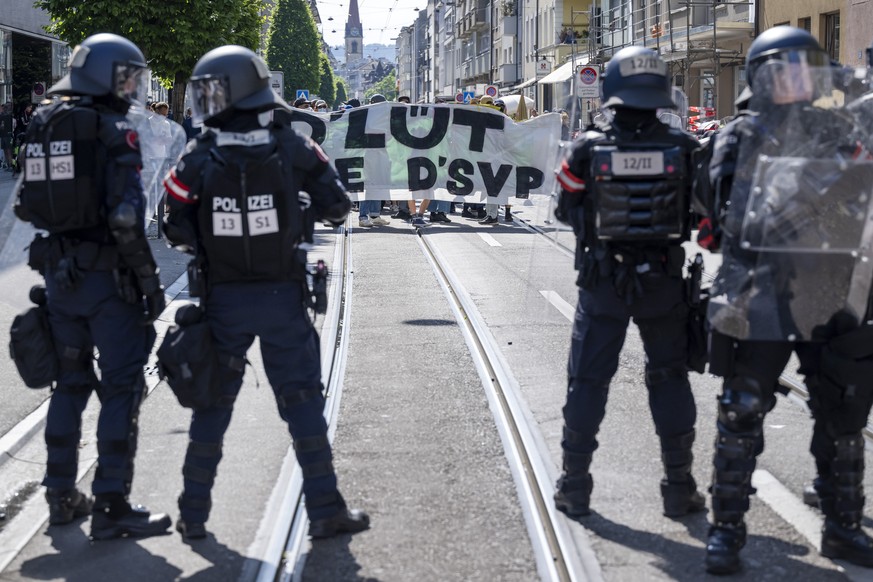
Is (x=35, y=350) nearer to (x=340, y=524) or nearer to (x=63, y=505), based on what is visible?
(x=63, y=505)

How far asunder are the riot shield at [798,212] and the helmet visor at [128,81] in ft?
7.62

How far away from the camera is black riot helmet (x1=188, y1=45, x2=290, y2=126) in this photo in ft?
15.3

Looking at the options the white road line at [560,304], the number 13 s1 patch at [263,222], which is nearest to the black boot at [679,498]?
the number 13 s1 patch at [263,222]

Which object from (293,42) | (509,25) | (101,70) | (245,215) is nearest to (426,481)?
(245,215)

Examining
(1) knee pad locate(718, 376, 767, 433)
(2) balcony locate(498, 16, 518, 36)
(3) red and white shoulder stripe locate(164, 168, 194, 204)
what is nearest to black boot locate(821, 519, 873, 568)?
(1) knee pad locate(718, 376, 767, 433)

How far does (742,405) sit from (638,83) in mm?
1319

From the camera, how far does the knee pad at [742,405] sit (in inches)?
174

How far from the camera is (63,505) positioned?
503 centimetres

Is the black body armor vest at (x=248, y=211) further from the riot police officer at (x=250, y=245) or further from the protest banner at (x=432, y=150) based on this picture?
the protest banner at (x=432, y=150)

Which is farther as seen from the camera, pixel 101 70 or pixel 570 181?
pixel 570 181

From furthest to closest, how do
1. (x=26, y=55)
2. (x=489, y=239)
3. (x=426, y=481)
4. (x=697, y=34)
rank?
(x=26, y=55) < (x=697, y=34) < (x=489, y=239) < (x=426, y=481)

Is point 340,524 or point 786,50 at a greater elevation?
point 786,50

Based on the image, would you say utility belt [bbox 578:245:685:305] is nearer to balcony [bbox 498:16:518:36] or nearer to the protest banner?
the protest banner

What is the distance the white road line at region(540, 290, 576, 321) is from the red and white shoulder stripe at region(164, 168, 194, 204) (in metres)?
6.07
